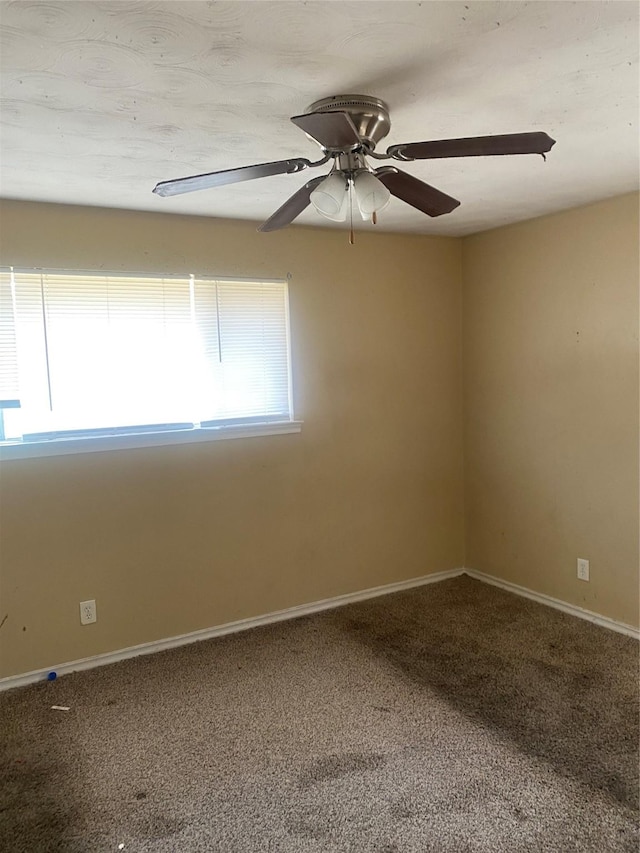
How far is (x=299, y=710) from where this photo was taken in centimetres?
252

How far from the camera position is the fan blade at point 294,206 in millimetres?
1746

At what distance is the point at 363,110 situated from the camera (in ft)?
5.55

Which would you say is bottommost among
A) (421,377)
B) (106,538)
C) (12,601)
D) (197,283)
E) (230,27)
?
(12,601)

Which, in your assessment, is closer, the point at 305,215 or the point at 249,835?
the point at 249,835

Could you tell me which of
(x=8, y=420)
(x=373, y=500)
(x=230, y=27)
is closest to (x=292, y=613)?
(x=373, y=500)

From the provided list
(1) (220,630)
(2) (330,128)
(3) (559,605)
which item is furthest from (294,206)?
(3) (559,605)

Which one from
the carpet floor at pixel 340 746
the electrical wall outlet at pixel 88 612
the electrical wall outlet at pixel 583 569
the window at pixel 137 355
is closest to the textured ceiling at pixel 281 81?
the window at pixel 137 355

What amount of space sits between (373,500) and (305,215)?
1.79m

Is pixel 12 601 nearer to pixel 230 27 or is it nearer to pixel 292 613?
pixel 292 613

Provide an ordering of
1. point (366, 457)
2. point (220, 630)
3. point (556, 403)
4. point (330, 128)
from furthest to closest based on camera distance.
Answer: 1. point (366, 457)
2. point (556, 403)
3. point (220, 630)
4. point (330, 128)

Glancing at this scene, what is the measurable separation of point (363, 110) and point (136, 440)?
6.46 ft

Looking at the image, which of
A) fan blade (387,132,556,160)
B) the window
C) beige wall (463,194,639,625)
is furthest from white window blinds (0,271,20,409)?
beige wall (463,194,639,625)

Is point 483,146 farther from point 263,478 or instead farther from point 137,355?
point 263,478

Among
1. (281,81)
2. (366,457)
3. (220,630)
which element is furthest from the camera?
(366,457)
